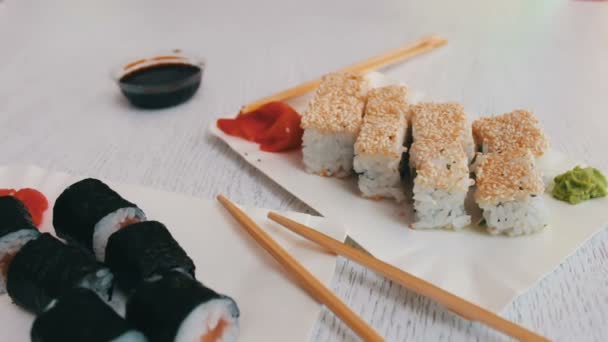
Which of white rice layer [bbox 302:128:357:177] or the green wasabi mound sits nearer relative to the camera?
the green wasabi mound

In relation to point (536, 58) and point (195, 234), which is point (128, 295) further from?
point (536, 58)

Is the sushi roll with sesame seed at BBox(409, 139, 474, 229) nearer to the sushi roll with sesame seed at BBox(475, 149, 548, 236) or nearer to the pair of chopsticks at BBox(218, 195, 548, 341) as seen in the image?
the sushi roll with sesame seed at BBox(475, 149, 548, 236)

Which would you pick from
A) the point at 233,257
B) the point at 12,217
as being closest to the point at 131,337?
the point at 233,257

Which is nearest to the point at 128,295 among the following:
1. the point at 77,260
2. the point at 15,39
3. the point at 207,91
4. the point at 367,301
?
the point at 77,260

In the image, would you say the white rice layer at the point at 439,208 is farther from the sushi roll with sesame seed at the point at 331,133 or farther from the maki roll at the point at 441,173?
the sushi roll with sesame seed at the point at 331,133

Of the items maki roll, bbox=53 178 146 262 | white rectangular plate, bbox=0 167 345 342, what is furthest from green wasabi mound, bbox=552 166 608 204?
maki roll, bbox=53 178 146 262

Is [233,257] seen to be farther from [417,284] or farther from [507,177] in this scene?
[507,177]
